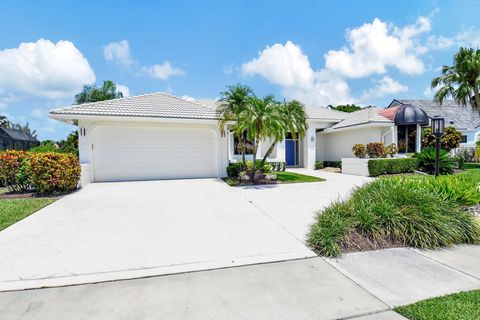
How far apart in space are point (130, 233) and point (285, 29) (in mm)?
14556

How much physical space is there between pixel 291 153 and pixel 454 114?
971 inches

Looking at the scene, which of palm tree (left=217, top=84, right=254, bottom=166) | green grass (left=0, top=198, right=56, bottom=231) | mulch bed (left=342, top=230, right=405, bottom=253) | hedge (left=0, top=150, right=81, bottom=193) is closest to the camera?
mulch bed (left=342, top=230, right=405, bottom=253)

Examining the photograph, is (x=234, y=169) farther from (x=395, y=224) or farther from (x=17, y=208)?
(x=395, y=224)

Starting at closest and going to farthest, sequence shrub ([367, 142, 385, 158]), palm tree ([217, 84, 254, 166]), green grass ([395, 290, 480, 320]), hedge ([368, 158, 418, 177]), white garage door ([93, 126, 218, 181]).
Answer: green grass ([395, 290, 480, 320]), palm tree ([217, 84, 254, 166]), white garage door ([93, 126, 218, 181]), hedge ([368, 158, 418, 177]), shrub ([367, 142, 385, 158])

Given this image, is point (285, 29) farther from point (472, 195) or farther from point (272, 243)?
point (272, 243)

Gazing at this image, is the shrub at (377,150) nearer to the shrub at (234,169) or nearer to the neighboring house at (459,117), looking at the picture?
the shrub at (234,169)

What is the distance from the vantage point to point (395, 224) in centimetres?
487

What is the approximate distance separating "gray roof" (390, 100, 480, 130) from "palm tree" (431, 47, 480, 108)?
8318mm

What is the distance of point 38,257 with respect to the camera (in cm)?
415

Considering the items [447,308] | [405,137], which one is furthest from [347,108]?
[447,308]

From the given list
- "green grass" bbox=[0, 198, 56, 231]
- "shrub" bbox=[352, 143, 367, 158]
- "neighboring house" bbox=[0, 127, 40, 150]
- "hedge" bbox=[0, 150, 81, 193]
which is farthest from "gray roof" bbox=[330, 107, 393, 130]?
"neighboring house" bbox=[0, 127, 40, 150]

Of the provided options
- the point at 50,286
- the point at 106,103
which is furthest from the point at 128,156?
the point at 50,286

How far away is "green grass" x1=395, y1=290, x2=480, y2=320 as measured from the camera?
2.58 metres

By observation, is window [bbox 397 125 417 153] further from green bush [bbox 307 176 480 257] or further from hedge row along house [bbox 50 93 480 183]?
green bush [bbox 307 176 480 257]
